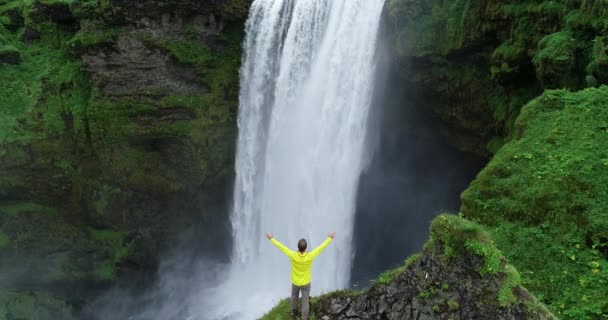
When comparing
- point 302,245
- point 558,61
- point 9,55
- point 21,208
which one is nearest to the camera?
point 302,245

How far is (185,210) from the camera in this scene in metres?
20.1

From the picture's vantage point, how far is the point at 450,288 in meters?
5.70

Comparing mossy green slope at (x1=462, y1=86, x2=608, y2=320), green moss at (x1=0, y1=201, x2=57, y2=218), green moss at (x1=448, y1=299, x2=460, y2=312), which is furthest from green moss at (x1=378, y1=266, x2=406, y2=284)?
green moss at (x1=0, y1=201, x2=57, y2=218)

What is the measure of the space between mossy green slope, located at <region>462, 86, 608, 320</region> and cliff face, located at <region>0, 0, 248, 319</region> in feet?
43.7

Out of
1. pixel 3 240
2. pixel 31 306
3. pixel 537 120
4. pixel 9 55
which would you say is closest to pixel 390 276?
pixel 537 120

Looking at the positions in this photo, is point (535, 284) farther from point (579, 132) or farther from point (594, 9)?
point (594, 9)

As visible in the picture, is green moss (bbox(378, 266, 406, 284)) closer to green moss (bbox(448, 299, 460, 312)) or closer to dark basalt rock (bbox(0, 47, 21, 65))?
green moss (bbox(448, 299, 460, 312))

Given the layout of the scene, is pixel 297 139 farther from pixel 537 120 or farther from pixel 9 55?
pixel 9 55

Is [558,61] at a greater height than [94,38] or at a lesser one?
greater

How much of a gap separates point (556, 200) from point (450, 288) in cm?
287

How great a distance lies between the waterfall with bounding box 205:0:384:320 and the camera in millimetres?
15516

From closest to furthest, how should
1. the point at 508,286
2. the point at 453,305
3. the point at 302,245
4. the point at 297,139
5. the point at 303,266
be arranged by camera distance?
the point at 508,286, the point at 453,305, the point at 302,245, the point at 303,266, the point at 297,139

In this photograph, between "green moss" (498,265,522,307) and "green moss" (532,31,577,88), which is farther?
"green moss" (532,31,577,88)

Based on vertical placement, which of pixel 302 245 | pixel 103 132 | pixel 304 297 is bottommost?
pixel 103 132
